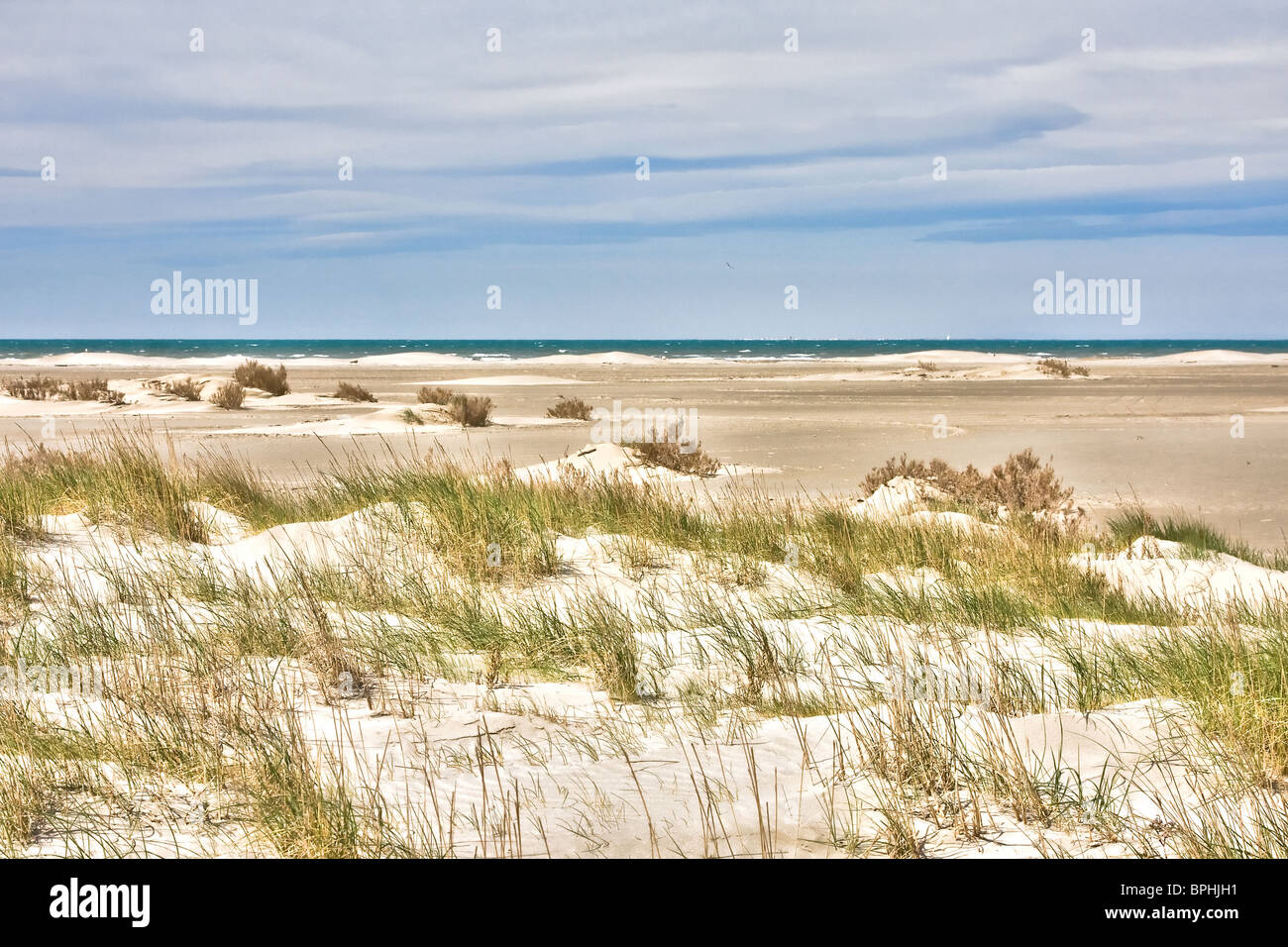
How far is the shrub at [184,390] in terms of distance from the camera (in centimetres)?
2772

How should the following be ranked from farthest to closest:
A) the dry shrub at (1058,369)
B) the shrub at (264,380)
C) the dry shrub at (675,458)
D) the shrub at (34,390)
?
the dry shrub at (1058,369)
the shrub at (264,380)
the shrub at (34,390)
the dry shrub at (675,458)

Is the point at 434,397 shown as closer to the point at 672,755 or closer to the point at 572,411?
the point at 572,411

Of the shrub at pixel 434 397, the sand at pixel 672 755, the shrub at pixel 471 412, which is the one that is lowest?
the sand at pixel 672 755

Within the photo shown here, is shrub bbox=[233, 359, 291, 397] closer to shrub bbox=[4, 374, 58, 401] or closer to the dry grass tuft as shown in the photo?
the dry grass tuft

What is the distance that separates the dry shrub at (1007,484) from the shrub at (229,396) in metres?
18.4

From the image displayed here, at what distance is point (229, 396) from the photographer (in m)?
25.5

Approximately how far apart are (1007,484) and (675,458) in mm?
4574

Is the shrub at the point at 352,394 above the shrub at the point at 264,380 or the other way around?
the other way around

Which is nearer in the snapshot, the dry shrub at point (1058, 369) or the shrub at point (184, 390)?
the shrub at point (184, 390)

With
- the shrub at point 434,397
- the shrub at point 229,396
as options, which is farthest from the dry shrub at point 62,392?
the shrub at point 434,397

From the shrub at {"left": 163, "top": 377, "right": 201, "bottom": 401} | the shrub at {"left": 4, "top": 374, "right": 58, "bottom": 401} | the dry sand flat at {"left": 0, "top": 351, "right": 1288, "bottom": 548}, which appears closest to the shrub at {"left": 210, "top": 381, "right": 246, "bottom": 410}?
the dry sand flat at {"left": 0, "top": 351, "right": 1288, "bottom": 548}

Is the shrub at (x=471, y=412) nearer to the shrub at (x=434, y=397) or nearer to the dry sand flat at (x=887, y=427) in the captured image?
the dry sand flat at (x=887, y=427)

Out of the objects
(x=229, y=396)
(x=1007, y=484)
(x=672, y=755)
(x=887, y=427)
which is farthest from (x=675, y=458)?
(x=229, y=396)

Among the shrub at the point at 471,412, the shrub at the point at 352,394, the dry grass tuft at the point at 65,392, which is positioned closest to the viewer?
the shrub at the point at 471,412
